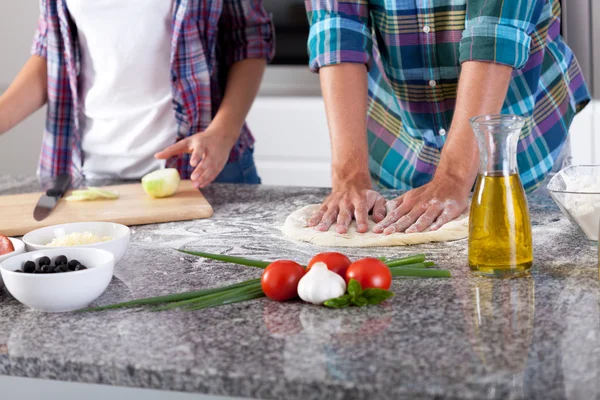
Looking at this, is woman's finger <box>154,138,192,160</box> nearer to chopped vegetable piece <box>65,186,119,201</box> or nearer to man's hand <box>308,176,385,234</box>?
chopped vegetable piece <box>65,186,119,201</box>

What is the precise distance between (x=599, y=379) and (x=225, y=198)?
103 centimetres

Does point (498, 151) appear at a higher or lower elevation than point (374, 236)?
higher

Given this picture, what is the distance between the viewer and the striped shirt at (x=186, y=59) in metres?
1.74

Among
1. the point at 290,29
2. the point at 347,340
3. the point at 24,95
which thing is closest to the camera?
the point at 347,340

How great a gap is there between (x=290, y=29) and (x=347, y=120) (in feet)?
4.35

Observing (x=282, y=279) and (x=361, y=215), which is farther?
(x=361, y=215)

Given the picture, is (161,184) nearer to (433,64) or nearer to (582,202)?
(433,64)

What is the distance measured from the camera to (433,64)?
1.63 metres

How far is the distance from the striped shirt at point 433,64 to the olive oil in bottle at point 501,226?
400mm

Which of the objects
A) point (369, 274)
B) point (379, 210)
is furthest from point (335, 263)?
point (379, 210)

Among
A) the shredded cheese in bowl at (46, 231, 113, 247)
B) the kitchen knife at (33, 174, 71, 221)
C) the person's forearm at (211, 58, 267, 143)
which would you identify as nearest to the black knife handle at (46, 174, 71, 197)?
the kitchen knife at (33, 174, 71, 221)

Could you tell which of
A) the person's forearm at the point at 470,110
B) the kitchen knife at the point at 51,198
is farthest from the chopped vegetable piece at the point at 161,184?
the person's forearm at the point at 470,110

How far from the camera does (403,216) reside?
1.33 meters

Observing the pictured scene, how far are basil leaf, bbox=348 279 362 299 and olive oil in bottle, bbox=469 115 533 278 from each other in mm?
201
